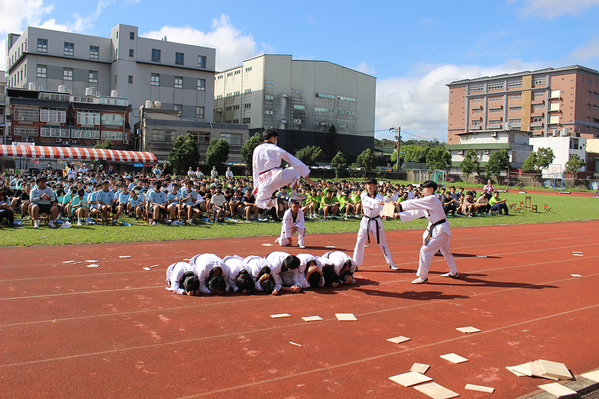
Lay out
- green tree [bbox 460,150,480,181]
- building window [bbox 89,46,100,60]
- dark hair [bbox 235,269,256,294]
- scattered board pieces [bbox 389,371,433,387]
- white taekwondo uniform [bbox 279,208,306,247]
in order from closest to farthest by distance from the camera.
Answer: scattered board pieces [bbox 389,371,433,387], dark hair [bbox 235,269,256,294], white taekwondo uniform [bbox 279,208,306,247], green tree [bbox 460,150,480,181], building window [bbox 89,46,100,60]

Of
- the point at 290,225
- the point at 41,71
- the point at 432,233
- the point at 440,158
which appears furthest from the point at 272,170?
the point at 41,71

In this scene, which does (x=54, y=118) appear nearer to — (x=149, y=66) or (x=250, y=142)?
(x=149, y=66)

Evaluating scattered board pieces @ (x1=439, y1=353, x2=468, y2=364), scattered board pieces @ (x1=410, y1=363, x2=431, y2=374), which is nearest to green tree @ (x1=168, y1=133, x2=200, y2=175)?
scattered board pieces @ (x1=439, y1=353, x2=468, y2=364)

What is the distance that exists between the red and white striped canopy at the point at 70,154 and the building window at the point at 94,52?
35988 mm

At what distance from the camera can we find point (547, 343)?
5.63 metres

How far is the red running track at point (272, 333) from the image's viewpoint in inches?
170

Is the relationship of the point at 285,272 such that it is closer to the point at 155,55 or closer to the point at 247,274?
the point at 247,274

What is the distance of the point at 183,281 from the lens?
7492 mm

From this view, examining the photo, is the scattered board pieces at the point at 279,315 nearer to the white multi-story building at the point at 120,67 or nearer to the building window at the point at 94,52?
the white multi-story building at the point at 120,67

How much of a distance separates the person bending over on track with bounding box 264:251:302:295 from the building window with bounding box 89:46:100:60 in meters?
78.2

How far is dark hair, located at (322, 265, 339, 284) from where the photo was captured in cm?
830

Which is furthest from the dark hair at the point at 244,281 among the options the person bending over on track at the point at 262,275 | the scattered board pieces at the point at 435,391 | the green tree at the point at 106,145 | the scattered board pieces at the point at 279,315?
the green tree at the point at 106,145

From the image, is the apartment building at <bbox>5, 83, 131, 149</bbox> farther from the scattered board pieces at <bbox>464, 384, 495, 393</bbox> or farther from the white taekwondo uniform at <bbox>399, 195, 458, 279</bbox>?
the scattered board pieces at <bbox>464, 384, 495, 393</bbox>

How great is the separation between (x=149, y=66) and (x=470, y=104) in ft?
249
